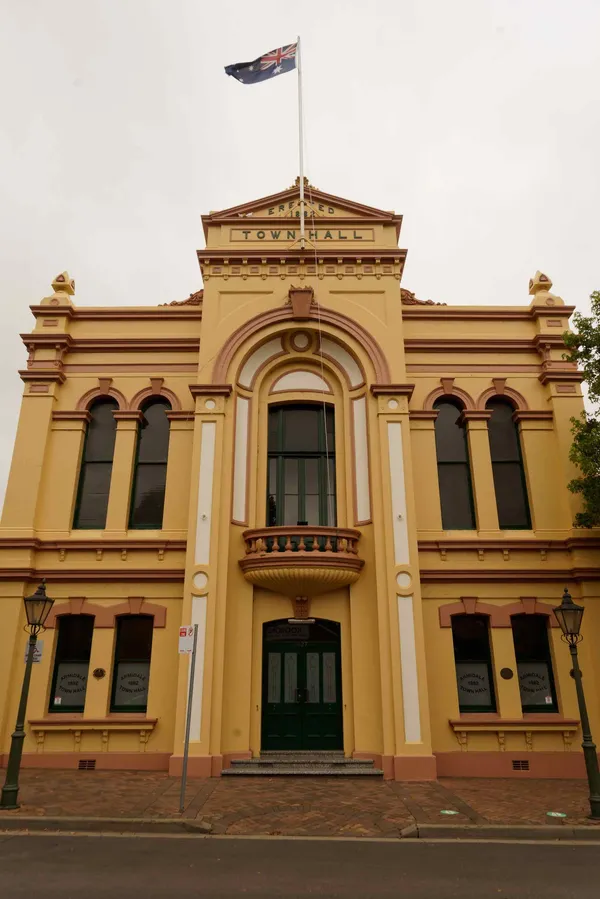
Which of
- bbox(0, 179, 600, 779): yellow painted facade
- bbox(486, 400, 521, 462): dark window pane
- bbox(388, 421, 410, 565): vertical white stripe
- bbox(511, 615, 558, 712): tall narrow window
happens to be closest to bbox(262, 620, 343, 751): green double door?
bbox(0, 179, 600, 779): yellow painted facade

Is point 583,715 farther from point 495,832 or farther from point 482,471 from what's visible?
point 482,471

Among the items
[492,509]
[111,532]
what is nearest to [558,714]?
[492,509]

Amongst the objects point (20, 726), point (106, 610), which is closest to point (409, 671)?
point (106, 610)

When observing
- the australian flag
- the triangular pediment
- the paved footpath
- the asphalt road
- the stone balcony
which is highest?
the australian flag

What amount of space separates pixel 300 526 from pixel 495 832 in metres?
7.22

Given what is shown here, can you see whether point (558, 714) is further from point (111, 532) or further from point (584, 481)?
point (111, 532)

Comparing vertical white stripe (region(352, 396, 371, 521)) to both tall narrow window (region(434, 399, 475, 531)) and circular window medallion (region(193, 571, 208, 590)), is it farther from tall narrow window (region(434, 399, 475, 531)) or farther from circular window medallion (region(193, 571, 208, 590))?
circular window medallion (region(193, 571, 208, 590))

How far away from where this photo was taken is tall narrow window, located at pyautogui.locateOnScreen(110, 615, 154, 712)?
1470cm

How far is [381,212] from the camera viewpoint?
18.0 metres

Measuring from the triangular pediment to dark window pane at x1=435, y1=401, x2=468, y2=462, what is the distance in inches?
226

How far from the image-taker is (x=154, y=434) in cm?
1712

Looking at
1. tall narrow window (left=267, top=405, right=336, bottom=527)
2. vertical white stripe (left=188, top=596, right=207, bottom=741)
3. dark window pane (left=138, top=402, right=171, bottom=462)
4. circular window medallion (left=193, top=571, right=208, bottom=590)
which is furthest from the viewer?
Result: dark window pane (left=138, top=402, right=171, bottom=462)

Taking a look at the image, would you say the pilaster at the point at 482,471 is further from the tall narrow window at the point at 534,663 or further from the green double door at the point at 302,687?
the green double door at the point at 302,687

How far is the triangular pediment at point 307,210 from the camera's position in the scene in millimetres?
18016
